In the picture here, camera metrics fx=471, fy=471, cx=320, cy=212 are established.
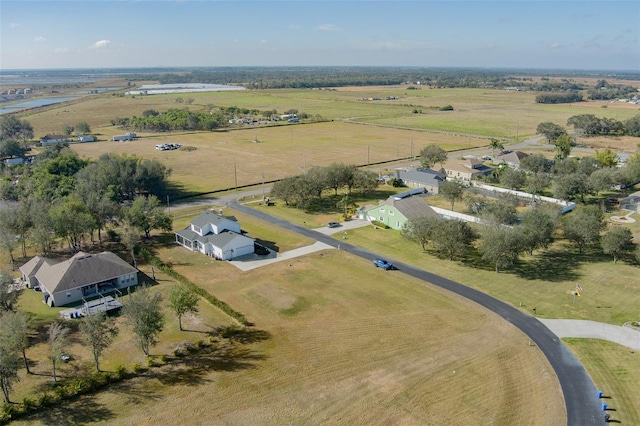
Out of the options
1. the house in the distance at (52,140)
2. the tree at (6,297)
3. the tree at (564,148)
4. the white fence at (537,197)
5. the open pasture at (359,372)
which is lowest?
the open pasture at (359,372)

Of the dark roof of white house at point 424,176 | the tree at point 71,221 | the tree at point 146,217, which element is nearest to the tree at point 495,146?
the dark roof of white house at point 424,176

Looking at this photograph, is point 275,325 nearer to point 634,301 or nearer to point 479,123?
point 634,301

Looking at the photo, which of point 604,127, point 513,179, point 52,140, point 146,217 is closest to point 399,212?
point 513,179

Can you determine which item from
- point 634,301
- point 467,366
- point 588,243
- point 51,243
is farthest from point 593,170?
point 51,243

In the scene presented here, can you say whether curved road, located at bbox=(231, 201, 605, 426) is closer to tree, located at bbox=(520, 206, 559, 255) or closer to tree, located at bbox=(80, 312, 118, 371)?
tree, located at bbox=(520, 206, 559, 255)

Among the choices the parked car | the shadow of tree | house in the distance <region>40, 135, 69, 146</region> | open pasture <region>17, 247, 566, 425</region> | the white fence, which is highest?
house in the distance <region>40, 135, 69, 146</region>

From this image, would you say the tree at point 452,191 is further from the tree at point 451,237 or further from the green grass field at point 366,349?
the tree at point 451,237

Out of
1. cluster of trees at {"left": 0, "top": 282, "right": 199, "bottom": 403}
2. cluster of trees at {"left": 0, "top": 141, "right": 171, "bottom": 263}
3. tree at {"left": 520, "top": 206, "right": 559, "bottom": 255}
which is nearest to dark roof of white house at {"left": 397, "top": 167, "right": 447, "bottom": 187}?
tree at {"left": 520, "top": 206, "right": 559, "bottom": 255}
